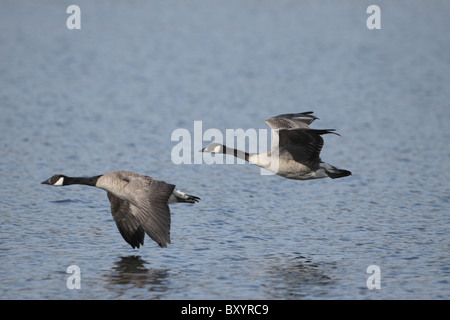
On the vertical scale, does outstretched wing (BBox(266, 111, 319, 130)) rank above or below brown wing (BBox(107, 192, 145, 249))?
above

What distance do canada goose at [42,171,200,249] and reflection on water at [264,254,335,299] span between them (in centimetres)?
185

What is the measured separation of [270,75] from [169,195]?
2033 cm

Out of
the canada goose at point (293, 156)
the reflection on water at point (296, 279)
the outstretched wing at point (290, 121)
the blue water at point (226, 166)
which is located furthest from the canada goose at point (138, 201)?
the outstretched wing at point (290, 121)

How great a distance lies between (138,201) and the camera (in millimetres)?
12594

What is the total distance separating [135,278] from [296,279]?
261 cm

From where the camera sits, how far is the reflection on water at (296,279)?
1172cm

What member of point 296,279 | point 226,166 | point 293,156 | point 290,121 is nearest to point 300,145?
point 293,156

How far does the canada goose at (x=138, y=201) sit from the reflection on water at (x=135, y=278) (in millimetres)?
518

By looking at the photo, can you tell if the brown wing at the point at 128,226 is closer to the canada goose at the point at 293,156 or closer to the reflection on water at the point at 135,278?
the reflection on water at the point at 135,278

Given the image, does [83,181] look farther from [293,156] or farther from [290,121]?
[290,121]

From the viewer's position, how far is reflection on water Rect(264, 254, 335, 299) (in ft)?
38.4

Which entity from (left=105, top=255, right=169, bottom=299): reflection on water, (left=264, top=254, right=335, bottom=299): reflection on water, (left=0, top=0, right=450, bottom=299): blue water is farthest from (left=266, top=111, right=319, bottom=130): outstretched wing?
(left=105, top=255, right=169, bottom=299): reflection on water

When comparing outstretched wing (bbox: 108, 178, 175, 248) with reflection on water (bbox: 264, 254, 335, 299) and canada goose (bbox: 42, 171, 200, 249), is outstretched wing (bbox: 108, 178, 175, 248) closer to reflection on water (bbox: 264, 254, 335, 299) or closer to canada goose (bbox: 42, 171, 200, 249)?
canada goose (bbox: 42, 171, 200, 249)
